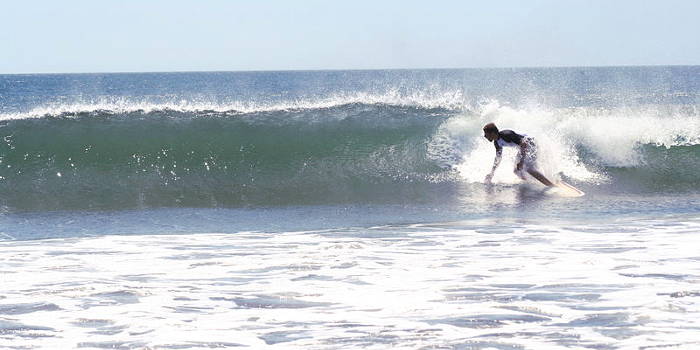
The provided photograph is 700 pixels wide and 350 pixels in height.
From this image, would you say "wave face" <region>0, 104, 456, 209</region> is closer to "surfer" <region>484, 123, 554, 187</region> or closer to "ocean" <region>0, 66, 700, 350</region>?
"ocean" <region>0, 66, 700, 350</region>

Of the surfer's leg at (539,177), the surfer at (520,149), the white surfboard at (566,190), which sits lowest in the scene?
the white surfboard at (566,190)

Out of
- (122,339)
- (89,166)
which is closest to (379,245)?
(122,339)

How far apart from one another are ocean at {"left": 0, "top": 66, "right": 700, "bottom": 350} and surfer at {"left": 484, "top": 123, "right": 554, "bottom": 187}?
240 mm

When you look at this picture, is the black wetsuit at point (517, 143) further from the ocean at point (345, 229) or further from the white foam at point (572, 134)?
the white foam at point (572, 134)

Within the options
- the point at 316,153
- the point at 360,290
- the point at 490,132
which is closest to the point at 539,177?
the point at 490,132

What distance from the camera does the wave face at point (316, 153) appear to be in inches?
525

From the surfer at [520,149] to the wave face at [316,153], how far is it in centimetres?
34

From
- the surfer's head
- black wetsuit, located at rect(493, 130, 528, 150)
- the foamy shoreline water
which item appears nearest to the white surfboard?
black wetsuit, located at rect(493, 130, 528, 150)

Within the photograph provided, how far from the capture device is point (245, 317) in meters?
5.91

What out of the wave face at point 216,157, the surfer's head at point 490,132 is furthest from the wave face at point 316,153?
the surfer's head at point 490,132

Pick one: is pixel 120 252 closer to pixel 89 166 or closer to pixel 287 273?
pixel 287 273

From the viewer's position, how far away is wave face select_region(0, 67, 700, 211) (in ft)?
43.7

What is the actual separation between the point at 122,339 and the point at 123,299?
1.04 meters

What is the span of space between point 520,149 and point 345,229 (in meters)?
4.51
